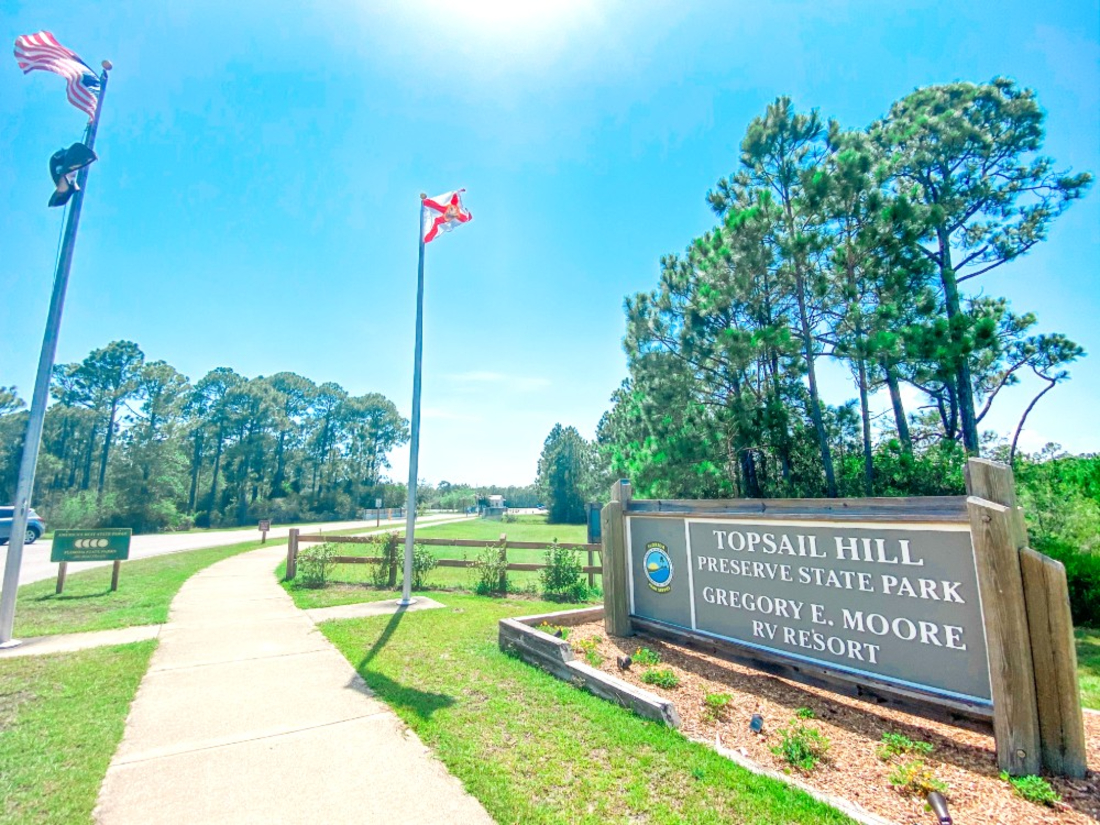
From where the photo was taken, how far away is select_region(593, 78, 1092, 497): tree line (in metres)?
10.4

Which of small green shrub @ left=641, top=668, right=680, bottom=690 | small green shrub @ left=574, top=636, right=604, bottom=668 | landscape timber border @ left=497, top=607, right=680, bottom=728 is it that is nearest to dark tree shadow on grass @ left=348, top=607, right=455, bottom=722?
landscape timber border @ left=497, top=607, right=680, bottom=728

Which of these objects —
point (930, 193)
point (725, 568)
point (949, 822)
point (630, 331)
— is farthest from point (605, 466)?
point (949, 822)

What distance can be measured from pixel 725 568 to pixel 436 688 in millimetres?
2869

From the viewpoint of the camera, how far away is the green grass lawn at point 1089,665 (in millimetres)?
4504

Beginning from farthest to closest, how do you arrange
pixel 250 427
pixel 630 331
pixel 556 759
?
pixel 250 427 < pixel 630 331 < pixel 556 759

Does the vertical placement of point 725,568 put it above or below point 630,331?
below

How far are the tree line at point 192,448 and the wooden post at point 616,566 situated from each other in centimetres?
3732

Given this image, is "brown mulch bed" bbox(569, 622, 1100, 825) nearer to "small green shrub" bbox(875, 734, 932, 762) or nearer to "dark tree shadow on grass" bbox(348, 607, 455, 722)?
"small green shrub" bbox(875, 734, 932, 762)

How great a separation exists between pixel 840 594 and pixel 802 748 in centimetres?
123

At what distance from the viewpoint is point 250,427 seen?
49.8 m

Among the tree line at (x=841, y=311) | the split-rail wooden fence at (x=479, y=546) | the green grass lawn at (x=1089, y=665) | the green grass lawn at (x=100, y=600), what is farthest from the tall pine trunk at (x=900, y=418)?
the green grass lawn at (x=100, y=600)

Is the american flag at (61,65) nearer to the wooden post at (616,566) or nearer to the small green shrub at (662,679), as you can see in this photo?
the wooden post at (616,566)

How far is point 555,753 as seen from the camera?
315cm

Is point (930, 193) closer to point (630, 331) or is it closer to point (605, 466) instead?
point (630, 331)
